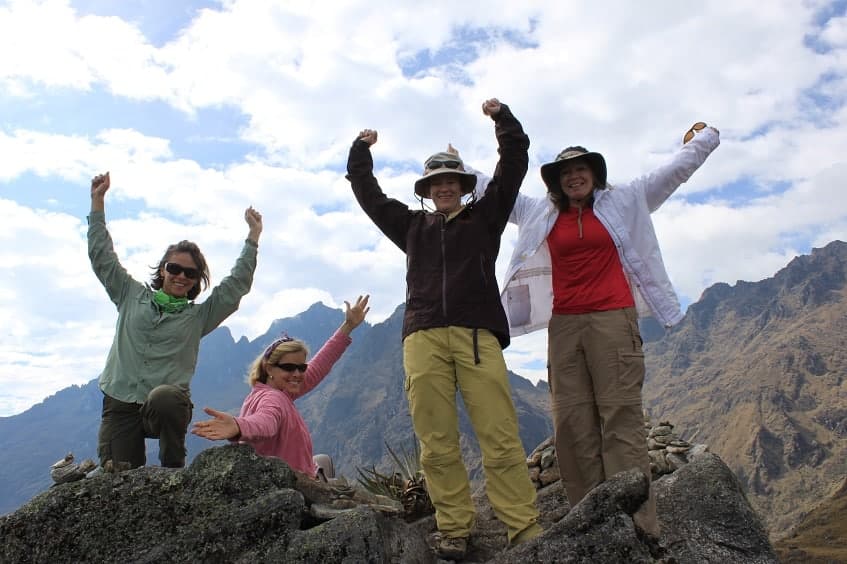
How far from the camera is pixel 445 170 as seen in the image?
6.44 meters

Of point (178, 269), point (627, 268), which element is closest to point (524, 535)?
point (627, 268)

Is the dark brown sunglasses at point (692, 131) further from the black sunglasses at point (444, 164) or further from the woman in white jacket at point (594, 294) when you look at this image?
the black sunglasses at point (444, 164)

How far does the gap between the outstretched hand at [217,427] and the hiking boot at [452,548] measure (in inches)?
81.8

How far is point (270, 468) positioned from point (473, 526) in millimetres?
2070

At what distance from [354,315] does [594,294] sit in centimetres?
281

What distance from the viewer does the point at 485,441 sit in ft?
18.6

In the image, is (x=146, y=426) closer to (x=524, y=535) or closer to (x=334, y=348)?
(x=334, y=348)

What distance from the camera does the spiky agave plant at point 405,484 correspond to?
707 centimetres

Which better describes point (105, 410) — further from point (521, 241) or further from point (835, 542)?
point (835, 542)

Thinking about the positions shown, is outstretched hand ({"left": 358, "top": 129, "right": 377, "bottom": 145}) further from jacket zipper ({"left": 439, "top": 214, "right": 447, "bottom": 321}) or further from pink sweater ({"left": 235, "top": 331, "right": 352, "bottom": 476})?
pink sweater ({"left": 235, "top": 331, "right": 352, "bottom": 476})

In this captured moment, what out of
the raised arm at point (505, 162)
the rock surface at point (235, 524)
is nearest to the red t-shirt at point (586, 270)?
the raised arm at point (505, 162)

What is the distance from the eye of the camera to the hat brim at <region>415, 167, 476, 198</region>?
21.2ft

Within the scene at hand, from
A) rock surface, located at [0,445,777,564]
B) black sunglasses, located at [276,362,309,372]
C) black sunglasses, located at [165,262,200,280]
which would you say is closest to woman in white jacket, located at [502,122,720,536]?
rock surface, located at [0,445,777,564]

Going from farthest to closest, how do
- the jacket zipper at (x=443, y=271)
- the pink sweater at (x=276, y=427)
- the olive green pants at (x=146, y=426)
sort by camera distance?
the jacket zipper at (x=443, y=271) < the olive green pants at (x=146, y=426) < the pink sweater at (x=276, y=427)
